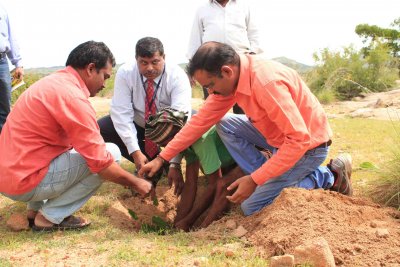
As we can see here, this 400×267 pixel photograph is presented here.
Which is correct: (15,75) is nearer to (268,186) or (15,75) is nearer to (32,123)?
(32,123)

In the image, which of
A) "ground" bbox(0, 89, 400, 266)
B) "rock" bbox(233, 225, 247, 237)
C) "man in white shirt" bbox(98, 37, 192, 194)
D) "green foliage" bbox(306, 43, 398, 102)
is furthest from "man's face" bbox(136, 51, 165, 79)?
"green foliage" bbox(306, 43, 398, 102)

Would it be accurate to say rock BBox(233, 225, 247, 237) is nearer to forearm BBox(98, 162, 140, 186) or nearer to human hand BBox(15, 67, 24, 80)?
forearm BBox(98, 162, 140, 186)

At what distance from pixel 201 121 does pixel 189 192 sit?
0.70m

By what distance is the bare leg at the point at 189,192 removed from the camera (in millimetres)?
3846

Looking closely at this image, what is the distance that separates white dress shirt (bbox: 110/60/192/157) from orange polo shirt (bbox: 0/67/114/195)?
3.32ft

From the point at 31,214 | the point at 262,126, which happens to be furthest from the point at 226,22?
the point at 31,214

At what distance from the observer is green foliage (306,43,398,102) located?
1283cm

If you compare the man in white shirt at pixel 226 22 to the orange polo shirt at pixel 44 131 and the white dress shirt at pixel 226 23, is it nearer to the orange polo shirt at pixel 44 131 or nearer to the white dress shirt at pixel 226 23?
the white dress shirt at pixel 226 23

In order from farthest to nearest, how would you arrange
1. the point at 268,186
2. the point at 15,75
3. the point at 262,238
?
the point at 15,75
the point at 268,186
the point at 262,238

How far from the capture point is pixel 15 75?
17.7 ft

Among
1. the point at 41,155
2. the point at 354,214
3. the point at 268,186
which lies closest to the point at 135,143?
the point at 41,155

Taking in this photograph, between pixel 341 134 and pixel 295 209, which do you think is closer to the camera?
pixel 295 209

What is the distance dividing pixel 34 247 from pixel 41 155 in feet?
2.02

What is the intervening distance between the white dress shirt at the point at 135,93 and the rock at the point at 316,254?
197 centimetres
